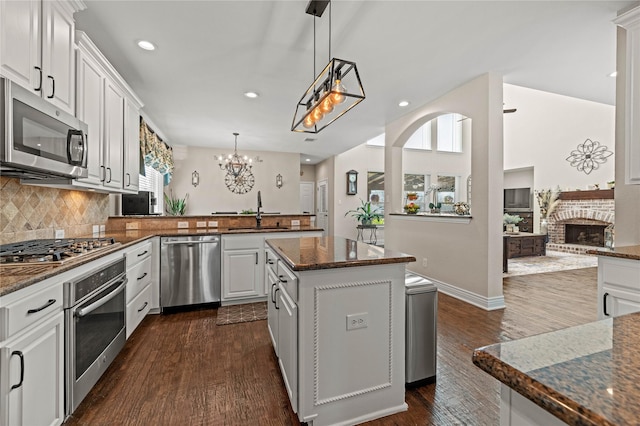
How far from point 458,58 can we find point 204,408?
143 inches

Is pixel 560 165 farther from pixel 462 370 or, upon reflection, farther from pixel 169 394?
pixel 169 394

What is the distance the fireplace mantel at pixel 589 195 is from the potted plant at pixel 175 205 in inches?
376

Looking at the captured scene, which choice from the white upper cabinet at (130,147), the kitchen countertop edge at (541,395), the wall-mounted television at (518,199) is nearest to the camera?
the kitchen countertop edge at (541,395)

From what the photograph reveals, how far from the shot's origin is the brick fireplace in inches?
261

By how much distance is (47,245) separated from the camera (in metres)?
1.88

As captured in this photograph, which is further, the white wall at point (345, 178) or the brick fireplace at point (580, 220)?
the white wall at point (345, 178)

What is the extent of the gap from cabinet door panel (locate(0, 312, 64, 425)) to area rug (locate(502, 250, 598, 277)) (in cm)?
556

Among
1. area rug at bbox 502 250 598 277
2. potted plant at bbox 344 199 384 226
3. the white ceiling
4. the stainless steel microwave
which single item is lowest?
area rug at bbox 502 250 598 277

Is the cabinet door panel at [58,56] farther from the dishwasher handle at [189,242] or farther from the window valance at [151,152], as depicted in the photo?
the window valance at [151,152]

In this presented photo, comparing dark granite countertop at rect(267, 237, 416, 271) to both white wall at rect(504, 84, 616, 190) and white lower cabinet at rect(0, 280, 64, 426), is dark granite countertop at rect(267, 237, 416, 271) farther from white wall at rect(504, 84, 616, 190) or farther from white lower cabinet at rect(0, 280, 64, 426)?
white wall at rect(504, 84, 616, 190)

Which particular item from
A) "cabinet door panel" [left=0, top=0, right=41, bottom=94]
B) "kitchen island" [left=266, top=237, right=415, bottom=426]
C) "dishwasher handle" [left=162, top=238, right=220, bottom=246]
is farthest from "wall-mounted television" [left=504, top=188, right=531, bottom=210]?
"cabinet door panel" [left=0, top=0, right=41, bottom=94]

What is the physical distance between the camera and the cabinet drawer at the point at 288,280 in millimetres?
1541

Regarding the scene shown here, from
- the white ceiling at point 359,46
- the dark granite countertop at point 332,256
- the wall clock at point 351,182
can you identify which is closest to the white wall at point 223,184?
the wall clock at point 351,182

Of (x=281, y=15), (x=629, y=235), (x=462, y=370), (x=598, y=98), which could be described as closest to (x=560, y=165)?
(x=598, y=98)
